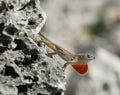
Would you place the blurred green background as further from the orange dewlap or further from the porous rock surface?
the porous rock surface

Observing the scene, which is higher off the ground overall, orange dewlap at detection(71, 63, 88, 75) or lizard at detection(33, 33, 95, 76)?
lizard at detection(33, 33, 95, 76)

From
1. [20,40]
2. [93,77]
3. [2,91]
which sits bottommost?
[93,77]

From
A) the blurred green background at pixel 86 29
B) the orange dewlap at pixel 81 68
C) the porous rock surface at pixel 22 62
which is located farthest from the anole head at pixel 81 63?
the blurred green background at pixel 86 29

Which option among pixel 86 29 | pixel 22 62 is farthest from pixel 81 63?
pixel 86 29

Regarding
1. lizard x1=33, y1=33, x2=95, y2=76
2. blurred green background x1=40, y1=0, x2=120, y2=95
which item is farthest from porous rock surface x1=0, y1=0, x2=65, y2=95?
blurred green background x1=40, y1=0, x2=120, y2=95

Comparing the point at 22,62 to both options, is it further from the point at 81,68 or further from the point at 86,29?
the point at 86,29

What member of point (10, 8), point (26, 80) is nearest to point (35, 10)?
point (10, 8)

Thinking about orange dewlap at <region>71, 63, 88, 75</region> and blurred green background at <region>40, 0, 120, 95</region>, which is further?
blurred green background at <region>40, 0, 120, 95</region>

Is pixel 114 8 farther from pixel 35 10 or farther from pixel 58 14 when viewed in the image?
pixel 35 10
